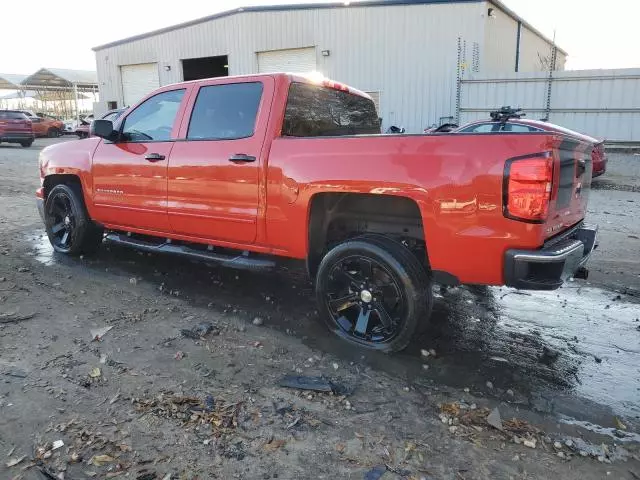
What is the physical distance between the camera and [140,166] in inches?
192

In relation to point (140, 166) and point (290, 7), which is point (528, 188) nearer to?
point (140, 166)

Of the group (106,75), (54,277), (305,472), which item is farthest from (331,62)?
(305,472)

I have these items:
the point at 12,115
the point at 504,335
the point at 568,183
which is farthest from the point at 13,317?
the point at 12,115

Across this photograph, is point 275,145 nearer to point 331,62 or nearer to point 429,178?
point 429,178

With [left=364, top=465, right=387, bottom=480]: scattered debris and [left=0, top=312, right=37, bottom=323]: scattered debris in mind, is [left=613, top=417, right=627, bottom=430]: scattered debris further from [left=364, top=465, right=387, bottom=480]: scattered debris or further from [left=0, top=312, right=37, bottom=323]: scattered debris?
[left=0, top=312, right=37, bottom=323]: scattered debris

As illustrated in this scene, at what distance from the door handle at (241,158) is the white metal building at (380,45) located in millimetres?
14761

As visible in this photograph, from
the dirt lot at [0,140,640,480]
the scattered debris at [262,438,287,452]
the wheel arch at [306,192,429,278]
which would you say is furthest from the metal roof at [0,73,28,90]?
the scattered debris at [262,438,287,452]

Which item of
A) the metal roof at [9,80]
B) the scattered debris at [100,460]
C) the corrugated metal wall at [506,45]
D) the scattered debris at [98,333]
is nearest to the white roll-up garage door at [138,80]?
the corrugated metal wall at [506,45]

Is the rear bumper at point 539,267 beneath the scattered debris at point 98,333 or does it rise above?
above

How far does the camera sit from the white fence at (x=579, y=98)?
15148mm

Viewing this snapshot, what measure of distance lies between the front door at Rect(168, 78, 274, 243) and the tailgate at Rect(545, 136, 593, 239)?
2.11m

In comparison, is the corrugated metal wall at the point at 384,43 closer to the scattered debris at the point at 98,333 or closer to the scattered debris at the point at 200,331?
the scattered debris at the point at 200,331

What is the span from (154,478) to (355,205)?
7.69 feet

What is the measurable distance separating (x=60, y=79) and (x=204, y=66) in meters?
25.7
